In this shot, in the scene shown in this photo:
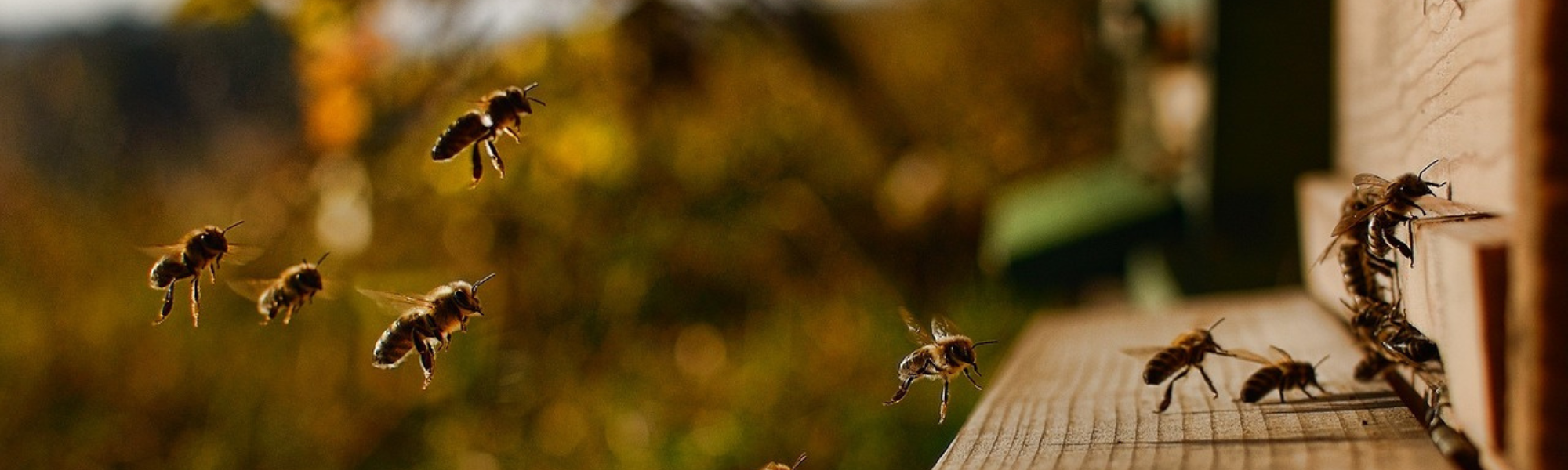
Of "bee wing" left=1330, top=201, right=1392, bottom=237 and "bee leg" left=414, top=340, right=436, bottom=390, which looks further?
"bee leg" left=414, top=340, right=436, bottom=390

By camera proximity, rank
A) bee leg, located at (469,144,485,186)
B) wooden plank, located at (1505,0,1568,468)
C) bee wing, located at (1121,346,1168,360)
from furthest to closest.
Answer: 1. bee leg, located at (469,144,485,186)
2. bee wing, located at (1121,346,1168,360)
3. wooden plank, located at (1505,0,1568,468)

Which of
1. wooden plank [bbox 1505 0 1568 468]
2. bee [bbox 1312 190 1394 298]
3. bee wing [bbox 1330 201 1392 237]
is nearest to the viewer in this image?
wooden plank [bbox 1505 0 1568 468]

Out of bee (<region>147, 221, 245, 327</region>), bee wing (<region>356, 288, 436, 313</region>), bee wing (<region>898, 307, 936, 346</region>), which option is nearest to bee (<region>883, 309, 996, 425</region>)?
bee wing (<region>898, 307, 936, 346</region>)

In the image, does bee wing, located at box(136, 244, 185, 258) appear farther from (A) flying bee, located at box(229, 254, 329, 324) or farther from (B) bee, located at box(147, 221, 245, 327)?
(A) flying bee, located at box(229, 254, 329, 324)

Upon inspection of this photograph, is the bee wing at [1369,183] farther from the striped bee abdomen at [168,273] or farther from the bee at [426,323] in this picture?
the striped bee abdomen at [168,273]

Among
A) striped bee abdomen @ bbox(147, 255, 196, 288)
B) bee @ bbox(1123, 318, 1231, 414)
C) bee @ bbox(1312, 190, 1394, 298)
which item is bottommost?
bee @ bbox(1123, 318, 1231, 414)

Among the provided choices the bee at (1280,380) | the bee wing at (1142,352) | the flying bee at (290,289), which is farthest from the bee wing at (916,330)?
the flying bee at (290,289)

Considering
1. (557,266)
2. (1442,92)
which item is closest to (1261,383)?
(1442,92)

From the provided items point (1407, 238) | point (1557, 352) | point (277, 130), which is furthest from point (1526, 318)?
point (277, 130)
